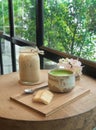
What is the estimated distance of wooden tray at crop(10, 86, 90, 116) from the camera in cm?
91

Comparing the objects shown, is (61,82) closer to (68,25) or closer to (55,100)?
(55,100)

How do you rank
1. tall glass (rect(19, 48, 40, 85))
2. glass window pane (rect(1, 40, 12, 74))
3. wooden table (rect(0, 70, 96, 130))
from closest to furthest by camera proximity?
wooden table (rect(0, 70, 96, 130)) < tall glass (rect(19, 48, 40, 85)) < glass window pane (rect(1, 40, 12, 74))

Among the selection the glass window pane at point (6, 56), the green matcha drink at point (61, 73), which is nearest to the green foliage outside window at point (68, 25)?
the green matcha drink at point (61, 73)

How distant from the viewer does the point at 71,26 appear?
5.22ft

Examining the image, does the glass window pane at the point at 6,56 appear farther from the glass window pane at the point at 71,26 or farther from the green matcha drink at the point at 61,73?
the green matcha drink at the point at 61,73

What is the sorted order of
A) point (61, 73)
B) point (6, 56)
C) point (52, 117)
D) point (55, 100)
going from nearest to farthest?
point (52, 117) → point (55, 100) → point (61, 73) → point (6, 56)

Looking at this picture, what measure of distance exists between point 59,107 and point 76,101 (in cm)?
11

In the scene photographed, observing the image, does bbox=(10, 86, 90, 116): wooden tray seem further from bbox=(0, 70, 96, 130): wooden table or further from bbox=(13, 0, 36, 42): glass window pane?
bbox=(13, 0, 36, 42): glass window pane

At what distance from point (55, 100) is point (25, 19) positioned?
1.46 metres

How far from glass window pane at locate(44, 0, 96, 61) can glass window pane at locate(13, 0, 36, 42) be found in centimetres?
24

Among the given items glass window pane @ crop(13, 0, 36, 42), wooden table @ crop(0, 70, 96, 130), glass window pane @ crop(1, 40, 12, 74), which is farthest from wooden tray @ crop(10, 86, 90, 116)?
glass window pane @ crop(1, 40, 12, 74)

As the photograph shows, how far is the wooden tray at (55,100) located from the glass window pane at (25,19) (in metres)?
1.13

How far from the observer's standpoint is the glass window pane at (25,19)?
210cm

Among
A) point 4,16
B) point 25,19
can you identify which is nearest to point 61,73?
point 25,19
